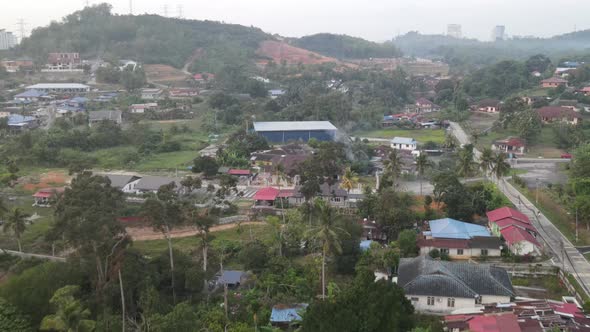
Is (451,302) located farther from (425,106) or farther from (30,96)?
(30,96)

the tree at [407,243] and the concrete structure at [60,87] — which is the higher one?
the concrete structure at [60,87]

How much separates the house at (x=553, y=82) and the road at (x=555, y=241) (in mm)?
34500

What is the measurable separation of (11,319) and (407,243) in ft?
44.3

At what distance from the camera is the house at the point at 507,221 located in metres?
22.5

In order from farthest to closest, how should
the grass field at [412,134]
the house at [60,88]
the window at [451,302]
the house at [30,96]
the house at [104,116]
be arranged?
1. the house at [60,88]
2. the house at [30,96]
3. the house at [104,116]
4. the grass field at [412,134]
5. the window at [451,302]

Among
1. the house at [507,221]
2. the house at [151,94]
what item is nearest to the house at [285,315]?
the house at [507,221]

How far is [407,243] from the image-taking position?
20938 mm

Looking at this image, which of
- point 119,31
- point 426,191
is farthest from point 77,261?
point 119,31

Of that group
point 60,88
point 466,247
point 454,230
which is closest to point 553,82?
point 454,230

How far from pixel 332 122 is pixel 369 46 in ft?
250

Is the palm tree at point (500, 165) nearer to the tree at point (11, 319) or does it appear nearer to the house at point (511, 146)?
the house at point (511, 146)

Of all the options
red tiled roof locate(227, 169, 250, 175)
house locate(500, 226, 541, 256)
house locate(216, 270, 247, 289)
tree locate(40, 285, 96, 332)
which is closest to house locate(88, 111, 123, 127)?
red tiled roof locate(227, 169, 250, 175)

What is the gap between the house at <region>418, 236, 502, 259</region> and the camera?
2105 centimetres

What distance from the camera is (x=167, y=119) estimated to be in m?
53.3
